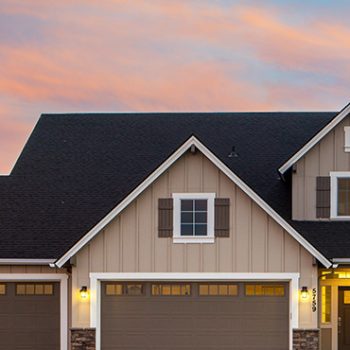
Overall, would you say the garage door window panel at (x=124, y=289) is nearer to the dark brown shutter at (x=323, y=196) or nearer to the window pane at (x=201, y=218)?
the window pane at (x=201, y=218)

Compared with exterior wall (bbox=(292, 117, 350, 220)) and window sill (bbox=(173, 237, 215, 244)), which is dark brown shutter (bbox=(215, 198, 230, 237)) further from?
exterior wall (bbox=(292, 117, 350, 220))

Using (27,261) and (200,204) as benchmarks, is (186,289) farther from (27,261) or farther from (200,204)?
(27,261)

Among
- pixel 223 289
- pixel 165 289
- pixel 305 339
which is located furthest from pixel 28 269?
pixel 305 339

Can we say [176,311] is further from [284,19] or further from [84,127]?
[284,19]

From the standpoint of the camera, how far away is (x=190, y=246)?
17.8 m

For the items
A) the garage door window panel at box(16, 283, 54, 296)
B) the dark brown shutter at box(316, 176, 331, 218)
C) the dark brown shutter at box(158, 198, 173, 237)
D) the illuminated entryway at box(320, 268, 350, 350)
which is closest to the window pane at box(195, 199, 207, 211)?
the dark brown shutter at box(158, 198, 173, 237)

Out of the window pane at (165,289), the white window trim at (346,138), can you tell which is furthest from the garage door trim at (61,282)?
the white window trim at (346,138)

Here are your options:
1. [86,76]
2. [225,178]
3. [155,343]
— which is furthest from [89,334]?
[86,76]

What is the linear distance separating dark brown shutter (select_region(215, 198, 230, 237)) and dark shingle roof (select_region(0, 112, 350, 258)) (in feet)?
7.91

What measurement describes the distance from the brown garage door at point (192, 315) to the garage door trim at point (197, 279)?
0.94 feet

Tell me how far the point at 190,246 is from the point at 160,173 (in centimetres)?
190

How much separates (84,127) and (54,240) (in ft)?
21.0

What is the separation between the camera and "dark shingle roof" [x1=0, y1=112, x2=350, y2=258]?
19.8 metres

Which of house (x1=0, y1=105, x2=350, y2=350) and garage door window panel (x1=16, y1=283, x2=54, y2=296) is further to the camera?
garage door window panel (x1=16, y1=283, x2=54, y2=296)
